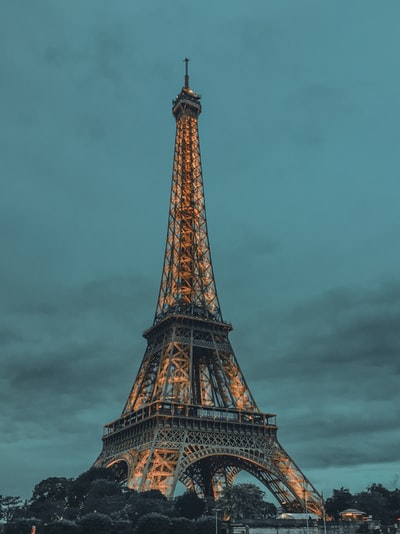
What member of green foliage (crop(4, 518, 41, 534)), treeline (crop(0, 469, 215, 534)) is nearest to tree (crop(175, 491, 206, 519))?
treeline (crop(0, 469, 215, 534))

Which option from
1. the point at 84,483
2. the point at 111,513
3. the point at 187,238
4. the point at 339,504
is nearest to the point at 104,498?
the point at 111,513

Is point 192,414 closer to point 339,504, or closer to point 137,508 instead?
point 137,508

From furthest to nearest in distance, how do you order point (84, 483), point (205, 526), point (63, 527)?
point (84, 483)
point (205, 526)
point (63, 527)


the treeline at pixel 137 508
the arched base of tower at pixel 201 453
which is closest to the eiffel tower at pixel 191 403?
the arched base of tower at pixel 201 453

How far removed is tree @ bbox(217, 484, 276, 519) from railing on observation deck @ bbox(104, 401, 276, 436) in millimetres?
8505

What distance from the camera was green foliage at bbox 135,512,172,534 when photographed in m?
57.5

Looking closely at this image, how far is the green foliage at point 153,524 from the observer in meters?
57.5

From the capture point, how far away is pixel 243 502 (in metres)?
71.9

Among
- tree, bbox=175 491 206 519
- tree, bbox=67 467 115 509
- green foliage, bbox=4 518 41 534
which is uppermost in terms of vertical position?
Result: tree, bbox=67 467 115 509

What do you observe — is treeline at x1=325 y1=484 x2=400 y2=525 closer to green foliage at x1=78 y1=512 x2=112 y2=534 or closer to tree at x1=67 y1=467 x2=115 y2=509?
tree at x1=67 y1=467 x2=115 y2=509

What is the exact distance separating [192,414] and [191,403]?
57.1 inches

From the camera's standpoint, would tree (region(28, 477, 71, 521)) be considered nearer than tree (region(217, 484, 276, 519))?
No

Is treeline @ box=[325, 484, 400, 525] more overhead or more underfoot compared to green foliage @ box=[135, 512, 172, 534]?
more overhead

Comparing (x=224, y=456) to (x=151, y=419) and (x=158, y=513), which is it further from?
(x=158, y=513)
